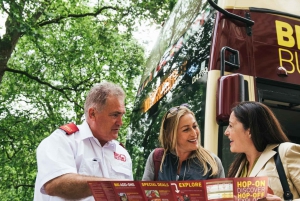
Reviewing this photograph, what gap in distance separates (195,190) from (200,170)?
1.29 metres

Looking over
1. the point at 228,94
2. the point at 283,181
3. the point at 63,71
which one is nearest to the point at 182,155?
the point at 228,94

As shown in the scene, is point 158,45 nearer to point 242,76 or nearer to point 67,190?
point 242,76

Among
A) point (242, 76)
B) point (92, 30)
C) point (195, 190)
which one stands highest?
point (92, 30)

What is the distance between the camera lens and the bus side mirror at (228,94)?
10.8 ft

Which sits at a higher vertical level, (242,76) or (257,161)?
(242,76)

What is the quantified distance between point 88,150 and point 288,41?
86.6 inches

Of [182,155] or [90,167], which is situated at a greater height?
[182,155]

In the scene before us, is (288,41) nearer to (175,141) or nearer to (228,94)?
(228,94)

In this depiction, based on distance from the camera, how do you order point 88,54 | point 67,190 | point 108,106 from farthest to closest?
point 88,54
point 108,106
point 67,190

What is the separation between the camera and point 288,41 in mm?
3979

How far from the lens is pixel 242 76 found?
3.30 m

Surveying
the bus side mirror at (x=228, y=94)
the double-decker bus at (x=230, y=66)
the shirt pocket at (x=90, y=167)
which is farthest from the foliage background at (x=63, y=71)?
the shirt pocket at (x=90, y=167)

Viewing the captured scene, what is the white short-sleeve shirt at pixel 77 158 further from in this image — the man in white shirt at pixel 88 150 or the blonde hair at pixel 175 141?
the blonde hair at pixel 175 141

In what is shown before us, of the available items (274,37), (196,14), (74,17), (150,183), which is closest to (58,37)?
(74,17)
